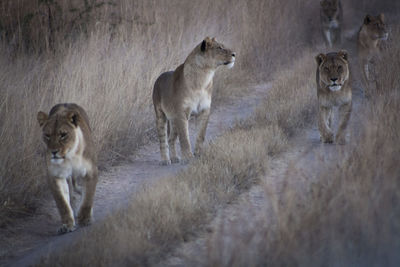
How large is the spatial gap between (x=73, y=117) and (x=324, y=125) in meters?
3.24

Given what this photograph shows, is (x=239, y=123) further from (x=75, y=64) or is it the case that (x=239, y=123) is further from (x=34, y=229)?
(x=34, y=229)

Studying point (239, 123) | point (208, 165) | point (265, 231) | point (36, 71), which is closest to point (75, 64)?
point (36, 71)

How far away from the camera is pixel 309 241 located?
326cm

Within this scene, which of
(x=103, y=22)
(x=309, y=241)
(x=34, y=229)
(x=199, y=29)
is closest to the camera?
(x=309, y=241)

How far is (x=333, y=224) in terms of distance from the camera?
345 centimetres

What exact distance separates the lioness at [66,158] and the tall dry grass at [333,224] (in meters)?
1.37

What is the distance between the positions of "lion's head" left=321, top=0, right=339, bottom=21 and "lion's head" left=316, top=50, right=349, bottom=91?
7513mm

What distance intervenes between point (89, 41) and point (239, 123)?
2.58 meters

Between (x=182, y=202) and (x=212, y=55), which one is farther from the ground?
(x=212, y=55)

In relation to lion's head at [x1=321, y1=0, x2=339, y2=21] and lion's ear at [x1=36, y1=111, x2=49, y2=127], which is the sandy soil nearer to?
lion's ear at [x1=36, y1=111, x2=49, y2=127]

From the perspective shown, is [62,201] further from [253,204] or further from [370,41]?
[370,41]

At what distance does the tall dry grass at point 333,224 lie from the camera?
3119 millimetres

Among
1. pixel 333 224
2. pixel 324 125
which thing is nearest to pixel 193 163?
pixel 324 125

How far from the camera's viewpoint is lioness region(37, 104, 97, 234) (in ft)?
14.3
